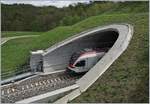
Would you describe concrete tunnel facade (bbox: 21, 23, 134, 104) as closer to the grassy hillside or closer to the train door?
the train door

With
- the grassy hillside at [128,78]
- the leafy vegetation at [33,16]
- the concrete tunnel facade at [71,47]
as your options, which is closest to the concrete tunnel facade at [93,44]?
the concrete tunnel facade at [71,47]

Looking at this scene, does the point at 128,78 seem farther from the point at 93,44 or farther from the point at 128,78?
the point at 93,44

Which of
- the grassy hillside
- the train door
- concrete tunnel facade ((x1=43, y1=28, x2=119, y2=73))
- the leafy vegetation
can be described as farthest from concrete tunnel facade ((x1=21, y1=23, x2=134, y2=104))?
the leafy vegetation

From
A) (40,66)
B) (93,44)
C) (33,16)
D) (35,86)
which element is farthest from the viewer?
(33,16)

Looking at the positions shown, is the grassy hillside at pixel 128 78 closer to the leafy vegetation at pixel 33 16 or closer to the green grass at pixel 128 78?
the green grass at pixel 128 78

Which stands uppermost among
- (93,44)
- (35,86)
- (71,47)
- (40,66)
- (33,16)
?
(93,44)

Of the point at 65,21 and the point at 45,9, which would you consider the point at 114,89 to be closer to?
the point at 65,21

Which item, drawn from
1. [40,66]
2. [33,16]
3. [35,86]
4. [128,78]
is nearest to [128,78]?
[128,78]

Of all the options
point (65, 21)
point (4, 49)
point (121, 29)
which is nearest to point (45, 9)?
point (65, 21)
